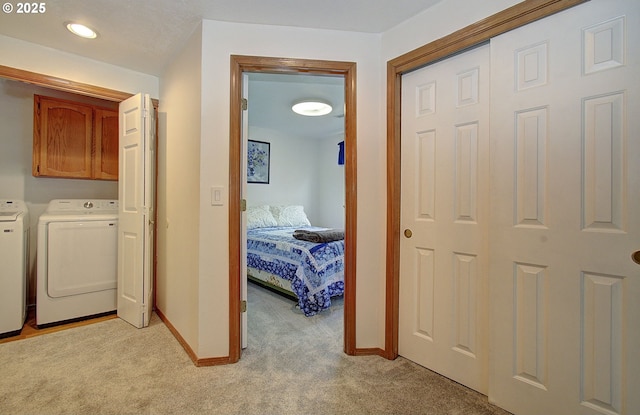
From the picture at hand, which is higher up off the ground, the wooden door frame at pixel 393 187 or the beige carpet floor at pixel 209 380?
the wooden door frame at pixel 393 187

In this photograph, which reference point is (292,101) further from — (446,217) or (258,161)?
(446,217)

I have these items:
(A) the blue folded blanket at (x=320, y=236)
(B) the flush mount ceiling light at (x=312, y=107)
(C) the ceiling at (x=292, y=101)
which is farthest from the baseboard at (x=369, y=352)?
(B) the flush mount ceiling light at (x=312, y=107)

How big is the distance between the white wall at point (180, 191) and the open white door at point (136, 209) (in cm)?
13

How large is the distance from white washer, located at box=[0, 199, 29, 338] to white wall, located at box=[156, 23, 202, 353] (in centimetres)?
95

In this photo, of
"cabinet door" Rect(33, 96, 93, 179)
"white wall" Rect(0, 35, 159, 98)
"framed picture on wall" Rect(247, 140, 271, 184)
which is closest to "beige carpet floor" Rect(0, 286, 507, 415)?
"cabinet door" Rect(33, 96, 93, 179)

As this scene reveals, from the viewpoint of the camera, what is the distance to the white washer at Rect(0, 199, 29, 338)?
2205 millimetres

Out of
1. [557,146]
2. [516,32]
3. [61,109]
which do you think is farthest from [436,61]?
[61,109]

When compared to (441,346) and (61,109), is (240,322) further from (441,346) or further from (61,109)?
(61,109)

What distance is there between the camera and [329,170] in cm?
584

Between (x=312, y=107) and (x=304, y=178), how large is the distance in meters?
2.33

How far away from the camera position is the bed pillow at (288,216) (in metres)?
4.73

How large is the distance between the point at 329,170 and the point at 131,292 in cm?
408

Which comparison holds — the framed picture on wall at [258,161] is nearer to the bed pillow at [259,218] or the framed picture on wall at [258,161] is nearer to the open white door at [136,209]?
the bed pillow at [259,218]

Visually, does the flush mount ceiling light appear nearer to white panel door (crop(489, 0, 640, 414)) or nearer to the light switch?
the light switch
